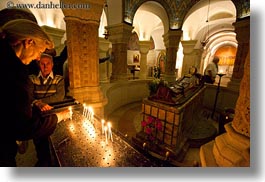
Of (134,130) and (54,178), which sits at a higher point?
(54,178)

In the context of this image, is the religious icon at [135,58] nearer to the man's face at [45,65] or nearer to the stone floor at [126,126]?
the stone floor at [126,126]

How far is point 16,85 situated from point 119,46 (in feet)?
16.2

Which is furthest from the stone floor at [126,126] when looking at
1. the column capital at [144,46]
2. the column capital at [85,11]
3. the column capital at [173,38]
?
the column capital at [144,46]

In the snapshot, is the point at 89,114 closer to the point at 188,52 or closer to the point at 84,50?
the point at 84,50

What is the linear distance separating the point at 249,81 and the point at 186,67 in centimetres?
927

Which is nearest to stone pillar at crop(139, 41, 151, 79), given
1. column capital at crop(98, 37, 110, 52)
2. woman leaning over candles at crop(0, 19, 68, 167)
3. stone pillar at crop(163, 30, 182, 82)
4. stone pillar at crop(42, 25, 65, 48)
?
stone pillar at crop(163, 30, 182, 82)

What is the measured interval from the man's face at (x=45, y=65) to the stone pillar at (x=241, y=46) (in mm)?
5693

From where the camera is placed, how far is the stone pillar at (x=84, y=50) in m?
2.83

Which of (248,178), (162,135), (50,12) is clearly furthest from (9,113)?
(50,12)

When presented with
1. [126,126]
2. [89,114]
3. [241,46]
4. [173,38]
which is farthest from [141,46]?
[89,114]

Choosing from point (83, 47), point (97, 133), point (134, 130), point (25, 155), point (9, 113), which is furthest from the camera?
point (134, 130)

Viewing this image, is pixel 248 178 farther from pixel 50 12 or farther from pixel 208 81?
pixel 50 12

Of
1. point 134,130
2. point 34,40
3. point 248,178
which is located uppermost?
point 34,40

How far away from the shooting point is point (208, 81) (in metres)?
6.37
